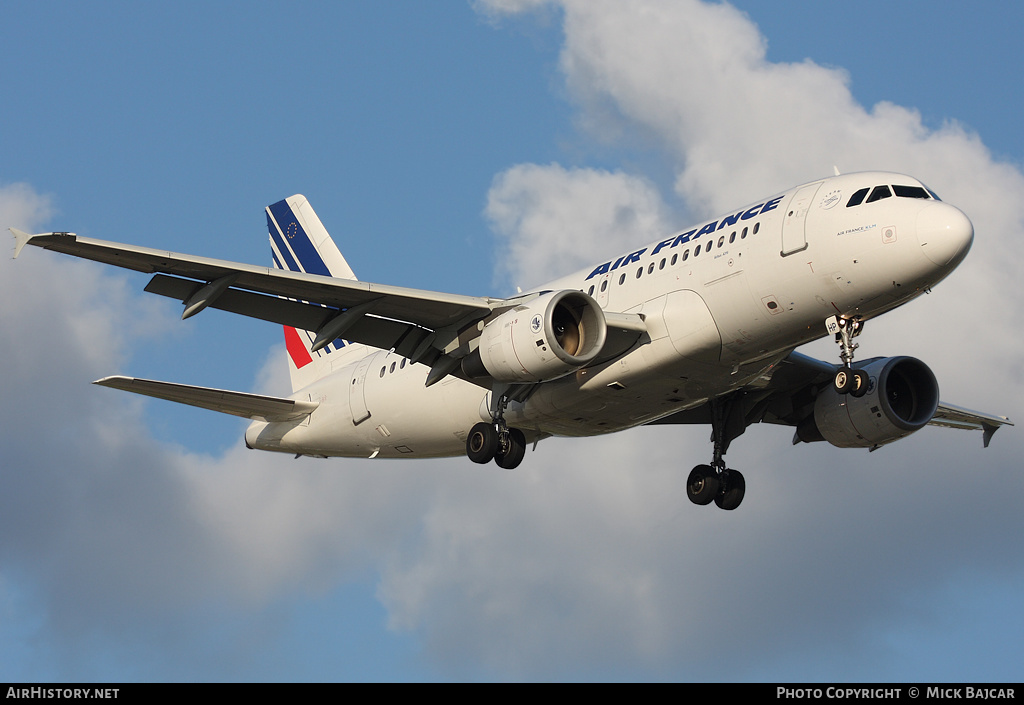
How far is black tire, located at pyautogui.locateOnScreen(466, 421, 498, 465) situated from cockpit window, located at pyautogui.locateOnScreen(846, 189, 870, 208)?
1014 cm

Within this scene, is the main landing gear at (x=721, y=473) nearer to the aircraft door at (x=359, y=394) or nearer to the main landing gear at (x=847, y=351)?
the main landing gear at (x=847, y=351)

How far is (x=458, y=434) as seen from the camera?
33.1 meters

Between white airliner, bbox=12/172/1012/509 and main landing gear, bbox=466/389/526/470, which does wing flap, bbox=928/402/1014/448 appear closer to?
white airliner, bbox=12/172/1012/509

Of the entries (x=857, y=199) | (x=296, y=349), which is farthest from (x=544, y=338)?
(x=296, y=349)

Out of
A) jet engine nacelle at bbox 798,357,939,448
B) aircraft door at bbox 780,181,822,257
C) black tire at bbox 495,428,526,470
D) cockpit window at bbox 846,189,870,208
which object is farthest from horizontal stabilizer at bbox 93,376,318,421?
cockpit window at bbox 846,189,870,208

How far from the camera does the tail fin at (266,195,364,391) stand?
40375 millimetres

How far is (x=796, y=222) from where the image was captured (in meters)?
26.8

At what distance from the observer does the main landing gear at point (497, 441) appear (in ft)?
102

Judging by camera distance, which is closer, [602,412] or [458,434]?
[602,412]
